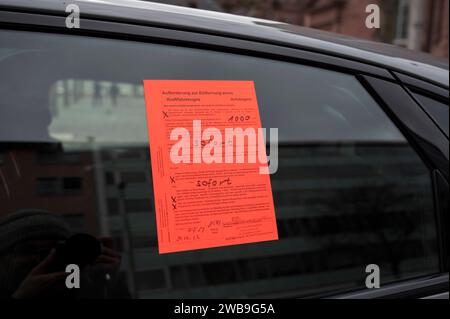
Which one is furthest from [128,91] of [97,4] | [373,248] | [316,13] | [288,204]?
[316,13]

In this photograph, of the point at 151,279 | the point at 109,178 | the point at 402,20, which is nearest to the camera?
the point at 151,279

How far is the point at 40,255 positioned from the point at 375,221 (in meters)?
1.23

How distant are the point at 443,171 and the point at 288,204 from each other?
77 cm

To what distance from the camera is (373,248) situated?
1.89 m

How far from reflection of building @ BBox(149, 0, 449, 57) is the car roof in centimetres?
453

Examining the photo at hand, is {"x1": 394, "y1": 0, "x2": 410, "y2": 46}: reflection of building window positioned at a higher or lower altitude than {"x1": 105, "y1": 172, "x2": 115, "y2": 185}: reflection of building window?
higher

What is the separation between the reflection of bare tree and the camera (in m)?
1.69

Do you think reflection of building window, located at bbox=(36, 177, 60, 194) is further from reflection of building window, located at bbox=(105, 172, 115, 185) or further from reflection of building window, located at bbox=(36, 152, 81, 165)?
reflection of building window, located at bbox=(105, 172, 115, 185)

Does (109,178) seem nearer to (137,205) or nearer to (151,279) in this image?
(137,205)

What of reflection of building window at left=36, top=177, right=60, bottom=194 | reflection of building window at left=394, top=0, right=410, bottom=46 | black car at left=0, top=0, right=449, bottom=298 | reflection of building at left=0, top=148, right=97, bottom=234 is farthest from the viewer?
reflection of building window at left=394, top=0, right=410, bottom=46

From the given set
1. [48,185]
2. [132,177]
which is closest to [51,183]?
[48,185]

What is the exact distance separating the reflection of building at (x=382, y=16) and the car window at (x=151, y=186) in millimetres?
3984

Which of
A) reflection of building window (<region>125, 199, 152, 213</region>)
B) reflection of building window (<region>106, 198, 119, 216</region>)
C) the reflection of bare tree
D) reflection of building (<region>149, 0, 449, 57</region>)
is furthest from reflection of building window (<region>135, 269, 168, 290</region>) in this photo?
reflection of building (<region>149, 0, 449, 57</region>)

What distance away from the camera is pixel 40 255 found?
1.29 metres
